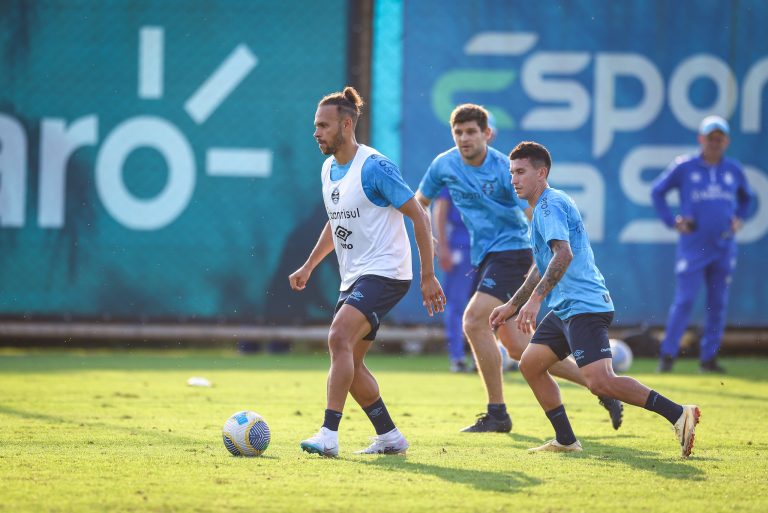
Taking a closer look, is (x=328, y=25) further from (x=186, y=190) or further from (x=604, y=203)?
(x=604, y=203)

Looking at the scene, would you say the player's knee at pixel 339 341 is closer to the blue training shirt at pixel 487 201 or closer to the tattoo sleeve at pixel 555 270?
the tattoo sleeve at pixel 555 270

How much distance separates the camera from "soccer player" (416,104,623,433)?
27.6 ft

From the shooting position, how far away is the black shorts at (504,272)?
8.48 metres

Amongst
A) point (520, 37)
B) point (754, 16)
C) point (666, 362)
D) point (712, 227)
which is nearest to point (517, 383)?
point (666, 362)

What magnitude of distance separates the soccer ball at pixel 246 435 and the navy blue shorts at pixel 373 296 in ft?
2.72

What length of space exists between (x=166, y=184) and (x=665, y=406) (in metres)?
9.60

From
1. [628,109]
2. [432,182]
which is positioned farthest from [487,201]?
[628,109]

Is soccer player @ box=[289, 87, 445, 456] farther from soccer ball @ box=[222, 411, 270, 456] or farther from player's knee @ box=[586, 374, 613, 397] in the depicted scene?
player's knee @ box=[586, 374, 613, 397]

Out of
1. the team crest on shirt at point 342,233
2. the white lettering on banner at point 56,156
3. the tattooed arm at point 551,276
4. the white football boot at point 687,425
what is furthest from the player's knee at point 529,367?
the white lettering on banner at point 56,156

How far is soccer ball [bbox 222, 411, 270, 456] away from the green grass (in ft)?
0.25

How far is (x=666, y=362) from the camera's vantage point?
43.3ft

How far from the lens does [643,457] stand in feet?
22.6

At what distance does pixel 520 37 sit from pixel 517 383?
528cm

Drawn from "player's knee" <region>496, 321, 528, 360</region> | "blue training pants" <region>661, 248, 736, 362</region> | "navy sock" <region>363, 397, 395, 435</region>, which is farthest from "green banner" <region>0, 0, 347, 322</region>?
"navy sock" <region>363, 397, 395, 435</region>
